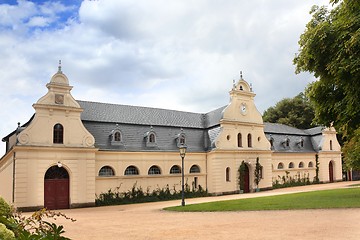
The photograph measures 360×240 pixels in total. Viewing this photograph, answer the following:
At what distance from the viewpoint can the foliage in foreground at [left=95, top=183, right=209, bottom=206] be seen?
28.0 meters

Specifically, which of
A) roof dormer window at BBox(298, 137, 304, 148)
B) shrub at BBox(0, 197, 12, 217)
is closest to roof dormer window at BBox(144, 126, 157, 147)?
roof dormer window at BBox(298, 137, 304, 148)

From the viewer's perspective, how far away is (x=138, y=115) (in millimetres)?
33125

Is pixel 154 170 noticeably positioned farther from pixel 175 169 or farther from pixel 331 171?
pixel 331 171

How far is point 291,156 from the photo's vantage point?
4250cm

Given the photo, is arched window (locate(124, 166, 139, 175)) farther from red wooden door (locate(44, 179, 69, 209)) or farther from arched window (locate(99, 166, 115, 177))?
red wooden door (locate(44, 179, 69, 209))

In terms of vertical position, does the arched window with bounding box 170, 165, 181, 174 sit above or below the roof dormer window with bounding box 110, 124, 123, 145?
below

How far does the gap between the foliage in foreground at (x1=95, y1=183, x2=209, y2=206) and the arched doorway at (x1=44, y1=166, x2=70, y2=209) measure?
2.71 m

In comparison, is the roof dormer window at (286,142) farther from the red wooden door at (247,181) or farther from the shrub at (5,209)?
the shrub at (5,209)

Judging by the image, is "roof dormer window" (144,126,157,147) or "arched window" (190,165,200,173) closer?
"roof dormer window" (144,126,157,147)

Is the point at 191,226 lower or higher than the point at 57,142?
lower

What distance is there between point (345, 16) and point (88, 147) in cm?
2087

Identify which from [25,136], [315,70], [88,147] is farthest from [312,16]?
[25,136]

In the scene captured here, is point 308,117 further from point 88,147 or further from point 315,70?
point 315,70

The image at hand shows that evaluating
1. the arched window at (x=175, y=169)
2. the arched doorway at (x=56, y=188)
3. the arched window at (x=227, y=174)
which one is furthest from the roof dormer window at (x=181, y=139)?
the arched doorway at (x=56, y=188)
